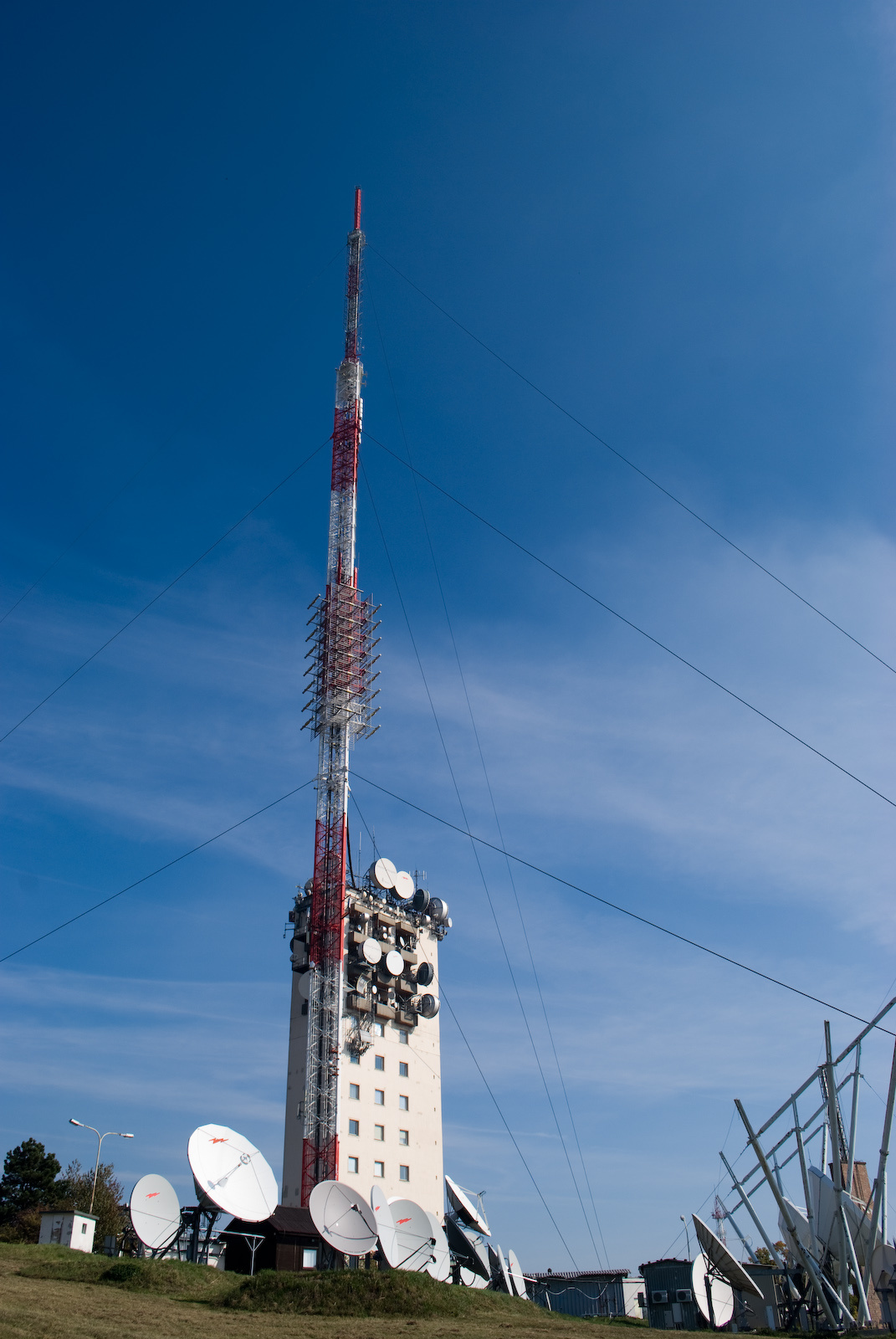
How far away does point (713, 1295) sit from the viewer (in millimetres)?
51281

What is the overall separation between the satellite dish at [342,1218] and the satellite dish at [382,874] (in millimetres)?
32293

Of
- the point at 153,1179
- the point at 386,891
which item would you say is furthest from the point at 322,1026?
the point at 153,1179

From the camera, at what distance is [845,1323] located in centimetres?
4125

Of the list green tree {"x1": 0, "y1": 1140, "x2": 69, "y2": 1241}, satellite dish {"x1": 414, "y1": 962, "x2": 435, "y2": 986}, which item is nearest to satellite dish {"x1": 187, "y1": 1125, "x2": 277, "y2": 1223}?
satellite dish {"x1": 414, "y1": 962, "x2": 435, "y2": 986}

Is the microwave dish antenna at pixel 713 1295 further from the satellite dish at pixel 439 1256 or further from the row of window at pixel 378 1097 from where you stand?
the row of window at pixel 378 1097

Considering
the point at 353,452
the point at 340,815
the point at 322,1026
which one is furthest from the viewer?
the point at 353,452

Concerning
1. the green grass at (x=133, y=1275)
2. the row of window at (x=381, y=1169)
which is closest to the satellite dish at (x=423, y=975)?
the row of window at (x=381, y=1169)

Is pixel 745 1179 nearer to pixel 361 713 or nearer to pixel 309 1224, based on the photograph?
pixel 309 1224

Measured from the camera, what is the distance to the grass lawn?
27.7 metres

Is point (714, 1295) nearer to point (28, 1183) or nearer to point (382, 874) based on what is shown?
point (382, 874)

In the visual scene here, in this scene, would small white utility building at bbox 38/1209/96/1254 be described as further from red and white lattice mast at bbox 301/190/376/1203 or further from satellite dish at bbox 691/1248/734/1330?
satellite dish at bbox 691/1248/734/1330

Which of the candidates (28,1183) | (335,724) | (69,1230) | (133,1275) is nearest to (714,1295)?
(133,1275)

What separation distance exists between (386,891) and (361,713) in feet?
48.5

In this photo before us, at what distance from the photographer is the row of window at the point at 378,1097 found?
65.9 metres
